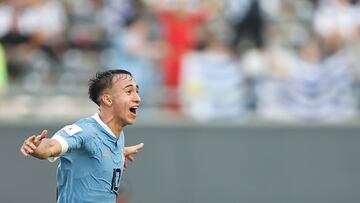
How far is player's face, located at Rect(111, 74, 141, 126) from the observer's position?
7762 millimetres

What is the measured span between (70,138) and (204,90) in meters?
7.02

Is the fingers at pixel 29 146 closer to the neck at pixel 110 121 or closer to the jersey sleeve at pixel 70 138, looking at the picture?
the jersey sleeve at pixel 70 138

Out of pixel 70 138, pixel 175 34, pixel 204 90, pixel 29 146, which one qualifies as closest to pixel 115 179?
pixel 70 138

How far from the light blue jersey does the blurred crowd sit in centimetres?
612

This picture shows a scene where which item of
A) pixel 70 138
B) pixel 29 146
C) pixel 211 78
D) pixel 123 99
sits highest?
pixel 211 78

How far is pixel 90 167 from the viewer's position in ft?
24.9

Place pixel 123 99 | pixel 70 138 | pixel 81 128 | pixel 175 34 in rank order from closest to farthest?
pixel 70 138 → pixel 81 128 → pixel 123 99 → pixel 175 34

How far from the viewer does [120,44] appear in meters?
14.1

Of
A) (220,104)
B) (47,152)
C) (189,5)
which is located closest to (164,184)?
(220,104)

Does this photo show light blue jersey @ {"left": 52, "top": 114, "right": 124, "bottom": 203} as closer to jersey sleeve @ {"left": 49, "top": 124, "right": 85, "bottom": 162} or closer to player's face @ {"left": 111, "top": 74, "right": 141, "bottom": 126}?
jersey sleeve @ {"left": 49, "top": 124, "right": 85, "bottom": 162}

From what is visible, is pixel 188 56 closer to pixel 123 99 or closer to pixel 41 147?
pixel 123 99

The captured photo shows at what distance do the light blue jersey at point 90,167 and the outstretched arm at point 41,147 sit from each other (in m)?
0.40

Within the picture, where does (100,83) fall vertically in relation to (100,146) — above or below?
above

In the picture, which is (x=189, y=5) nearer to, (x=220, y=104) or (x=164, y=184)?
(x=220, y=104)
